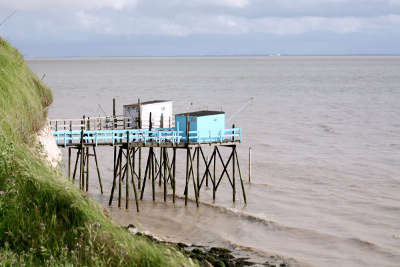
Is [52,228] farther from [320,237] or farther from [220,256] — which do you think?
[320,237]

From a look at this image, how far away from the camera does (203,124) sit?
995 inches

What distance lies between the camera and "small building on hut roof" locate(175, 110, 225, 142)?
25.1 m

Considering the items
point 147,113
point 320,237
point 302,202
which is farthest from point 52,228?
point 147,113

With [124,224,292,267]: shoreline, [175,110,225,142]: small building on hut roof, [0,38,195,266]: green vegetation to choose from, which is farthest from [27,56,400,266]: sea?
[0,38,195,266]: green vegetation

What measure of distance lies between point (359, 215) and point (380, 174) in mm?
8118

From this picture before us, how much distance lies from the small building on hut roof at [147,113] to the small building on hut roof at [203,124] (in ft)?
8.19

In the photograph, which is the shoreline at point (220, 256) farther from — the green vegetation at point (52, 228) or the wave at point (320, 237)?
the green vegetation at point (52, 228)

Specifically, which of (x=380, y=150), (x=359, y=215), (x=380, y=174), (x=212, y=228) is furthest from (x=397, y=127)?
(x=212, y=228)

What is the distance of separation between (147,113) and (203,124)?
4445mm

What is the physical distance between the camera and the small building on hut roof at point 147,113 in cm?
2821

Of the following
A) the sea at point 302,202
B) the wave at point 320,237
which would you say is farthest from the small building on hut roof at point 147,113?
the wave at point 320,237

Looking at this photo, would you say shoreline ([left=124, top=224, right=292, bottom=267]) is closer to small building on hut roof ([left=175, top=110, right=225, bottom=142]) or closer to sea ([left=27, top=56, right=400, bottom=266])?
sea ([left=27, top=56, right=400, bottom=266])

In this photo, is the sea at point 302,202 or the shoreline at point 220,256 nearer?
the shoreline at point 220,256

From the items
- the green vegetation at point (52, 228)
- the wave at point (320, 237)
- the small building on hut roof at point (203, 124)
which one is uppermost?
the small building on hut roof at point (203, 124)
